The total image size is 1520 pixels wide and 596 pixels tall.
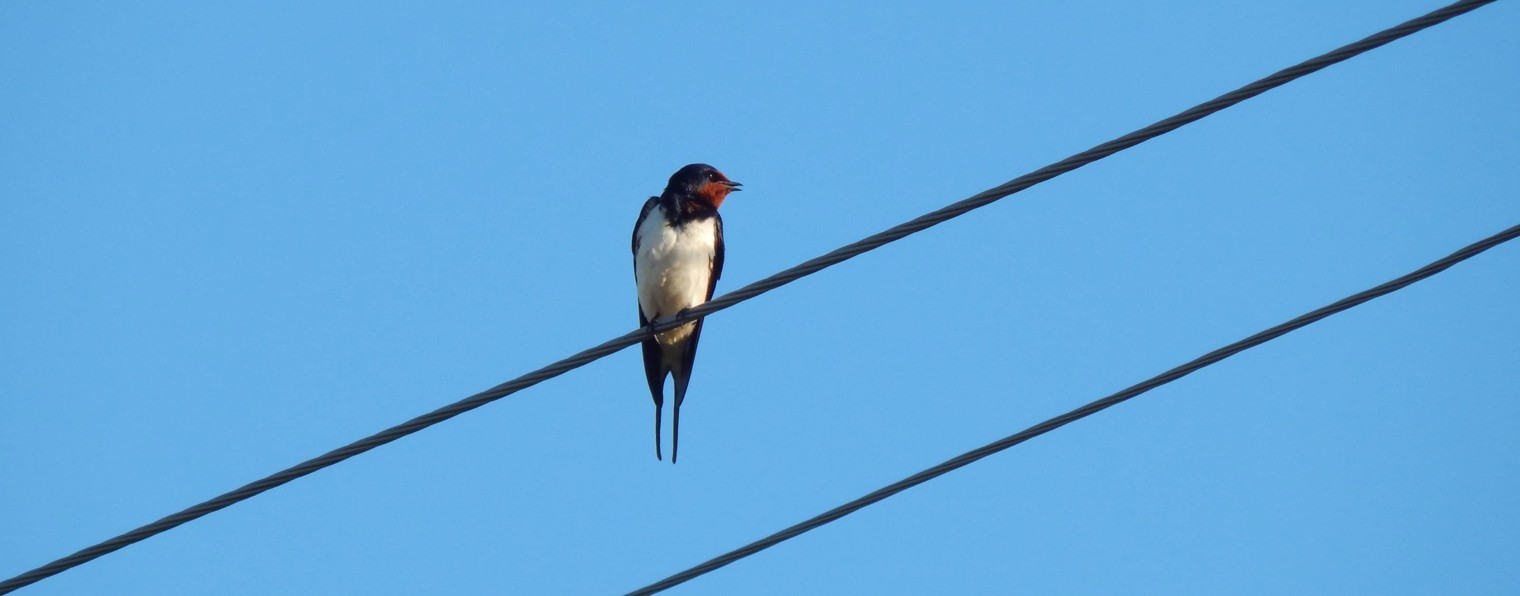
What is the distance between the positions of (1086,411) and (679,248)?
390 cm

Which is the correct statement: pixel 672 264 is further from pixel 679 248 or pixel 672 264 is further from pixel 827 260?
pixel 827 260

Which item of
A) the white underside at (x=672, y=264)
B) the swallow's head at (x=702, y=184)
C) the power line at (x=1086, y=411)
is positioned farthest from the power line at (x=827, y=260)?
the swallow's head at (x=702, y=184)

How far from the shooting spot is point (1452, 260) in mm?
4105

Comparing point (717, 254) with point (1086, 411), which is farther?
point (717, 254)

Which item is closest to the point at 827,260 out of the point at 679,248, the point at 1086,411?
the point at 1086,411

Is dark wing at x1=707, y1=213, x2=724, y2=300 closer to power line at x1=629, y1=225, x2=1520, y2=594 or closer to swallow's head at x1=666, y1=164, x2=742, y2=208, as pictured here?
swallow's head at x1=666, y1=164, x2=742, y2=208

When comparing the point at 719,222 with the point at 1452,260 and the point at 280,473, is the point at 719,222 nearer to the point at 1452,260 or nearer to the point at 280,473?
the point at 280,473

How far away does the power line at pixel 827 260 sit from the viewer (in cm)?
405

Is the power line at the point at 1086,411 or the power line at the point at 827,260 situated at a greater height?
the power line at the point at 827,260

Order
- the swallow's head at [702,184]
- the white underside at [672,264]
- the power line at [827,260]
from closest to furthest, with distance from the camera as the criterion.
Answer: the power line at [827,260]
the white underside at [672,264]
the swallow's head at [702,184]

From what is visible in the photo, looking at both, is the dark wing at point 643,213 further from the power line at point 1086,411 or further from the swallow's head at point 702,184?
the power line at point 1086,411

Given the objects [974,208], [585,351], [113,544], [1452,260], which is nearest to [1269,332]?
[1452,260]

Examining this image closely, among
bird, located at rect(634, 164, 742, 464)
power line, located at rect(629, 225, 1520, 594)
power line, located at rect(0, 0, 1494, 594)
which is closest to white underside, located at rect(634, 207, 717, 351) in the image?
bird, located at rect(634, 164, 742, 464)

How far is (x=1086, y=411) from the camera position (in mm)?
4383
